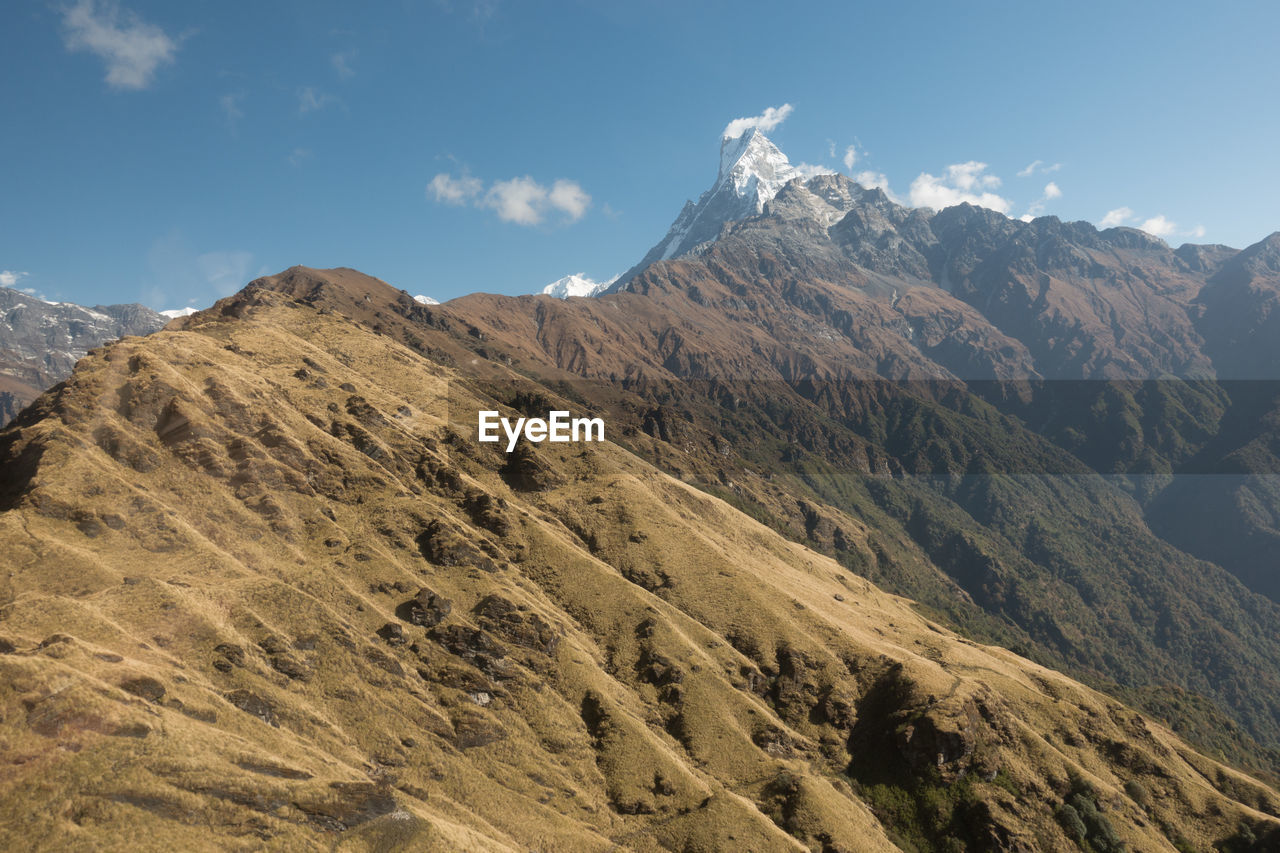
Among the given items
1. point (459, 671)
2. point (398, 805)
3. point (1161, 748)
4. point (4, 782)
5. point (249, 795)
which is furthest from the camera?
point (1161, 748)

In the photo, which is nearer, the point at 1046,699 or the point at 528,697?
the point at 528,697

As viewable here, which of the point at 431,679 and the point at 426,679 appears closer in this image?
the point at 426,679

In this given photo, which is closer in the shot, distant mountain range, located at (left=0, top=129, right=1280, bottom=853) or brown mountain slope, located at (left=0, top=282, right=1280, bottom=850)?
brown mountain slope, located at (left=0, top=282, right=1280, bottom=850)

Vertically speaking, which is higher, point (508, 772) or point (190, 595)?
point (190, 595)

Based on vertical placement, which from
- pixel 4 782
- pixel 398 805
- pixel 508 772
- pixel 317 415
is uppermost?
pixel 317 415

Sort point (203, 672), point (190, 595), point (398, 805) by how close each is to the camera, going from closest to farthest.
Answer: point (398, 805)
point (203, 672)
point (190, 595)

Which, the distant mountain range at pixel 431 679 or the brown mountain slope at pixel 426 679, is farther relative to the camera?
the distant mountain range at pixel 431 679

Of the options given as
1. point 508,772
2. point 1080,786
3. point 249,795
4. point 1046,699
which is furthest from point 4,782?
point 1046,699

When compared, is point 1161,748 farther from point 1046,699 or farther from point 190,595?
point 190,595
